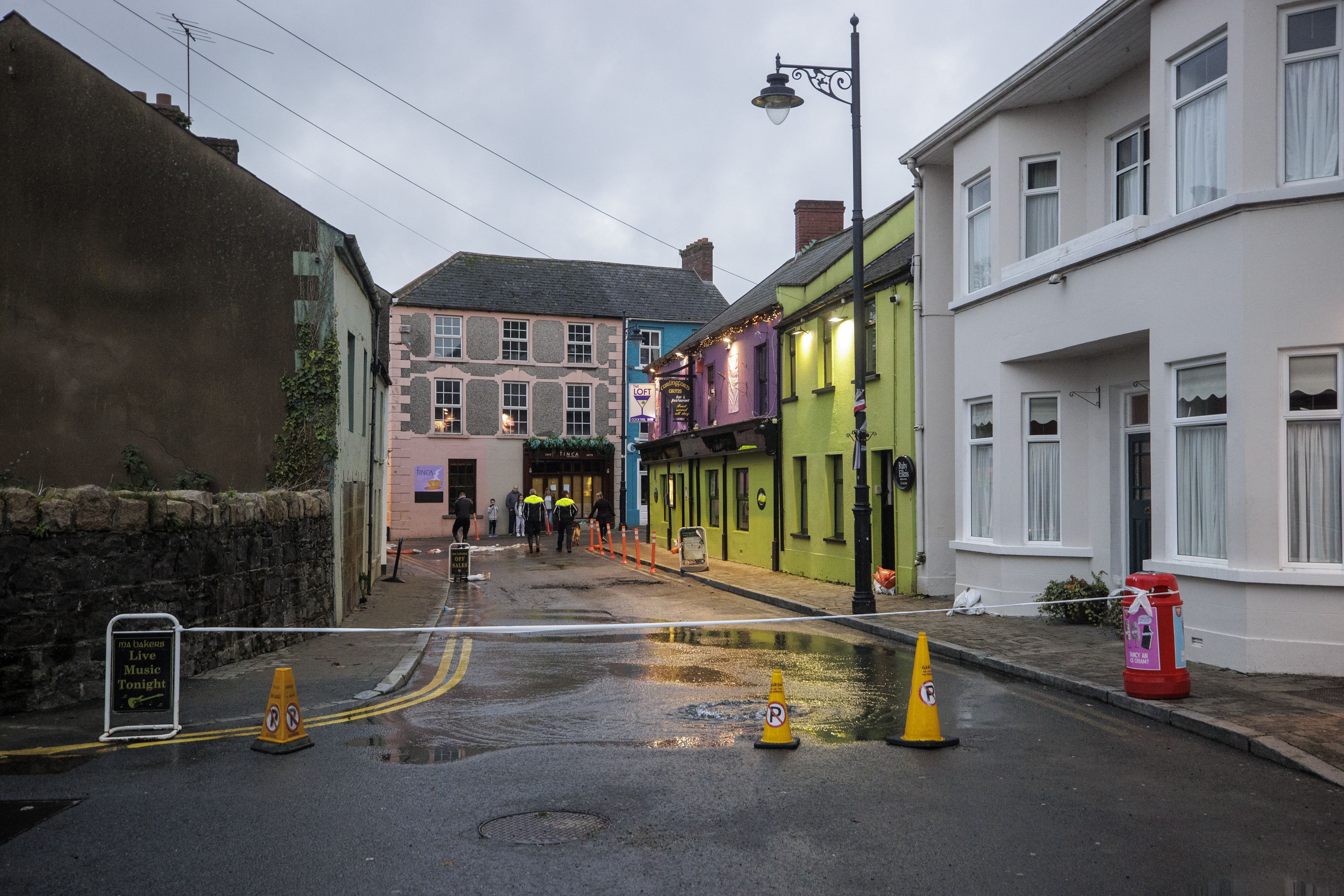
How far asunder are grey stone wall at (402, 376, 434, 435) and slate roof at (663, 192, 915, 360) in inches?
466

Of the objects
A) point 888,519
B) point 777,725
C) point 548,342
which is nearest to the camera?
point 777,725

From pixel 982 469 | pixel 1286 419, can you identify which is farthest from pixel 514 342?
pixel 1286 419

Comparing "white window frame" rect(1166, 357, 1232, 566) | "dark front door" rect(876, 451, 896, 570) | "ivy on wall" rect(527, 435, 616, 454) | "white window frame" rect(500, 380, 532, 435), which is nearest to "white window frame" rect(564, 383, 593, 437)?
"ivy on wall" rect(527, 435, 616, 454)

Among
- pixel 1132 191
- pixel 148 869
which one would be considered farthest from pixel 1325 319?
pixel 148 869

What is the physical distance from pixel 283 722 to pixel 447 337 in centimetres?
3668

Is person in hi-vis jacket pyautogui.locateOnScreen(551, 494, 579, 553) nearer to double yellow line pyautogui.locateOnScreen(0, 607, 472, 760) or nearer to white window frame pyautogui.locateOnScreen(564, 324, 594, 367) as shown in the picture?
white window frame pyautogui.locateOnScreen(564, 324, 594, 367)

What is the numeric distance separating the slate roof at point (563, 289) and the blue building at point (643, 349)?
0.08 m

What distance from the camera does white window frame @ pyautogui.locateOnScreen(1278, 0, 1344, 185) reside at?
389 inches

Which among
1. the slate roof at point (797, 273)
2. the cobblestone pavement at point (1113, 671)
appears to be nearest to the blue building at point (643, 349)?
the slate roof at point (797, 273)

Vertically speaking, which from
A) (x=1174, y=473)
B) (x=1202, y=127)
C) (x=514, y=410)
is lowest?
(x=1174, y=473)

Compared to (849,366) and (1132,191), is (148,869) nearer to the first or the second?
(1132,191)

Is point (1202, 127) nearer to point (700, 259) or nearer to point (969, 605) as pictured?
point (969, 605)

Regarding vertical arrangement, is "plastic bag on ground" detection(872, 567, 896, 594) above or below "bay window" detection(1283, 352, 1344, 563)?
below

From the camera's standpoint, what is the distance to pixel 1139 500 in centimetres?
1370
